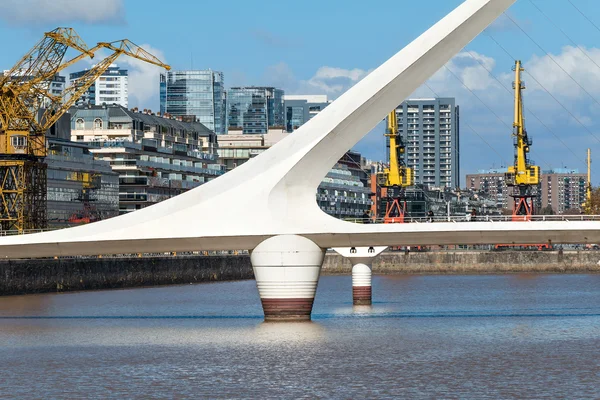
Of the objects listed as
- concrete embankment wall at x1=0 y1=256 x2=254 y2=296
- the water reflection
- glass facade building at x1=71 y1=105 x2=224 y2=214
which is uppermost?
glass facade building at x1=71 y1=105 x2=224 y2=214

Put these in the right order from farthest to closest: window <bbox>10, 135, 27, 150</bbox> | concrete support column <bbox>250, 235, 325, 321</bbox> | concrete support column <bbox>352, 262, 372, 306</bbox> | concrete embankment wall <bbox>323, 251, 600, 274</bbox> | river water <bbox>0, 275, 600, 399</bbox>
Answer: concrete embankment wall <bbox>323, 251, 600, 274</bbox> → window <bbox>10, 135, 27, 150</bbox> → concrete support column <bbox>352, 262, 372, 306</bbox> → concrete support column <bbox>250, 235, 325, 321</bbox> → river water <bbox>0, 275, 600, 399</bbox>

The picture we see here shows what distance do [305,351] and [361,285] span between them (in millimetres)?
27251

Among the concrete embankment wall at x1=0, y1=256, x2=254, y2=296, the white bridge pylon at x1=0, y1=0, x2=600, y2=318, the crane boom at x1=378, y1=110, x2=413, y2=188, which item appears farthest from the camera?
the crane boom at x1=378, y1=110, x2=413, y2=188

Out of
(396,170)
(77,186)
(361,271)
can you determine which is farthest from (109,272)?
(396,170)

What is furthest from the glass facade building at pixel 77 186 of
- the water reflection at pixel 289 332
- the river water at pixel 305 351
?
the water reflection at pixel 289 332

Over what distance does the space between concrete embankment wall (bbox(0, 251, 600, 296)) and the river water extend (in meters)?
12.3

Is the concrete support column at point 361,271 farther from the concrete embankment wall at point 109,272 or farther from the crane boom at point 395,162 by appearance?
the crane boom at point 395,162

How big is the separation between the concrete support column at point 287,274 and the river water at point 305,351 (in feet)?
3.71

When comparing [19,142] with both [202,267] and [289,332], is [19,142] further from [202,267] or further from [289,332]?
[289,332]

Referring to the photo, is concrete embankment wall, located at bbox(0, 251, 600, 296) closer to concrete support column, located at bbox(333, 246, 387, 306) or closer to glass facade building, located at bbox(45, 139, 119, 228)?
glass facade building, located at bbox(45, 139, 119, 228)

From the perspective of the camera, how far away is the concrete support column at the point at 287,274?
49906mm

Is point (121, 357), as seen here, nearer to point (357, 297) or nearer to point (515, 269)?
point (357, 297)

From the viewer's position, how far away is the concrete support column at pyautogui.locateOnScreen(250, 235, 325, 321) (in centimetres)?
4991

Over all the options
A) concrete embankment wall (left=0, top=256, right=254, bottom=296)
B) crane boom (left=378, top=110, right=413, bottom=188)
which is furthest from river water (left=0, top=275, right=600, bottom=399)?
crane boom (left=378, top=110, right=413, bottom=188)
